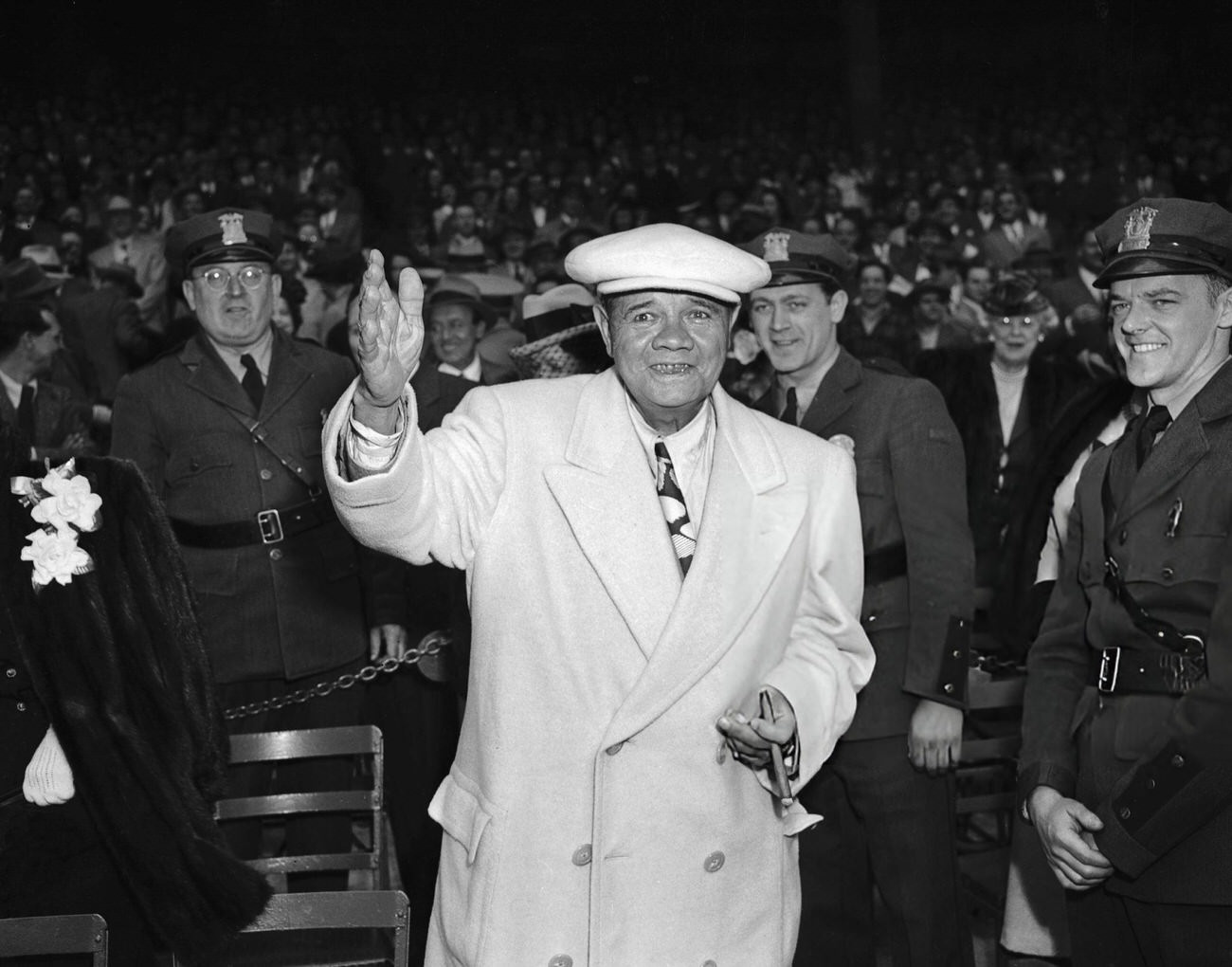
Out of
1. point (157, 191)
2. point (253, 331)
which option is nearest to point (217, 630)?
point (253, 331)

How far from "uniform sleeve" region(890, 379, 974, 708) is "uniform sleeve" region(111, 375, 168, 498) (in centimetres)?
213

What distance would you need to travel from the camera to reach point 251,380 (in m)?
4.43

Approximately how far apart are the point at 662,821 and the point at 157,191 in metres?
13.6

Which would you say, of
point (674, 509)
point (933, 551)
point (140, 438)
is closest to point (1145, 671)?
point (674, 509)

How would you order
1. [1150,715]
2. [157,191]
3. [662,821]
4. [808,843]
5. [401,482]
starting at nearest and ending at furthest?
1. [401,482]
2. [662,821]
3. [1150,715]
4. [808,843]
5. [157,191]

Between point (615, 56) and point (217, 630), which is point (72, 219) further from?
point (217, 630)

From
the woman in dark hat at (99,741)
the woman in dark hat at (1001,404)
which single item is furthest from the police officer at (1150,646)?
the woman in dark hat at (1001,404)

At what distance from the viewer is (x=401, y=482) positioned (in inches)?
88.5

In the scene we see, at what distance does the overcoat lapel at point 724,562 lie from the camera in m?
2.39

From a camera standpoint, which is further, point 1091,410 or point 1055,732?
point 1091,410

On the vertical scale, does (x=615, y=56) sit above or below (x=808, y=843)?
above

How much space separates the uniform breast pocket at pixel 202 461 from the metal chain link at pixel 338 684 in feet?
2.19

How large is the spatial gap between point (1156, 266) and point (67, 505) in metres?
2.32

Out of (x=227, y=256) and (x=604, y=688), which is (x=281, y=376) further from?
(x=604, y=688)
